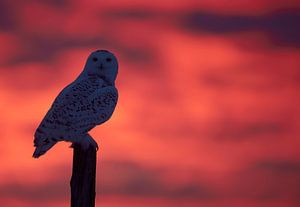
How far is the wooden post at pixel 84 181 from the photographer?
7137mm

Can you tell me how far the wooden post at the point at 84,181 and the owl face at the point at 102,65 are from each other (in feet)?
13.4

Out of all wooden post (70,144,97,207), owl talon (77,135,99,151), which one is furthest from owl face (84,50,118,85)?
wooden post (70,144,97,207)

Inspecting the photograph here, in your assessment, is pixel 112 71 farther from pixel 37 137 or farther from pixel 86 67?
pixel 37 137

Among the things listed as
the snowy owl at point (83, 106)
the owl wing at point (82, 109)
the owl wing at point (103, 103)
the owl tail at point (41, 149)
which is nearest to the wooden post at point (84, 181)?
the snowy owl at point (83, 106)

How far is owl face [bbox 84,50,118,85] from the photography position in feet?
36.6

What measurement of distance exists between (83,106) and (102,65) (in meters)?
1.54

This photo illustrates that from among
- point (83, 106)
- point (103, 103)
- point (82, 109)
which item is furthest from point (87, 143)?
point (103, 103)

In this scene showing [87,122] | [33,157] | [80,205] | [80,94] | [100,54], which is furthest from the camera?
[100,54]

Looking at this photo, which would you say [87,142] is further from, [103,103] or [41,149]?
[103,103]

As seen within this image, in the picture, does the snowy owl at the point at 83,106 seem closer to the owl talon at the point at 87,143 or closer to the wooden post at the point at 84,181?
the owl talon at the point at 87,143

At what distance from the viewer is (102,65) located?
1120 cm

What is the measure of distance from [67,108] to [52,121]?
1.83 ft

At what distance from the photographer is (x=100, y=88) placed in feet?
35.1

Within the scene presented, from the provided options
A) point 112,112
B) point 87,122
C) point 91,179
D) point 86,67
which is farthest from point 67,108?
point 91,179
